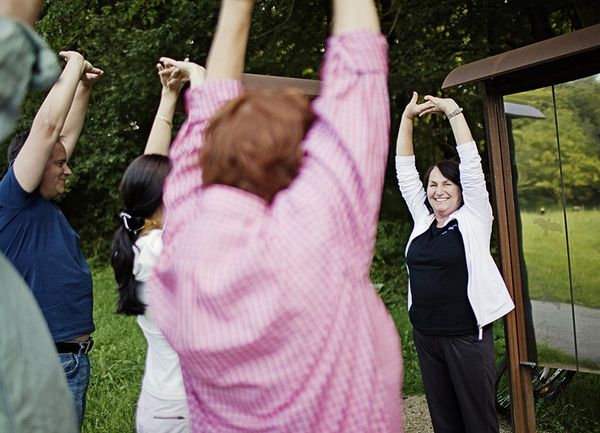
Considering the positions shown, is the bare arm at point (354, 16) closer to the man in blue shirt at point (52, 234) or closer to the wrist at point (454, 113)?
the man in blue shirt at point (52, 234)

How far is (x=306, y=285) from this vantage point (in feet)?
4.62

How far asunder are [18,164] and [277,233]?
154cm

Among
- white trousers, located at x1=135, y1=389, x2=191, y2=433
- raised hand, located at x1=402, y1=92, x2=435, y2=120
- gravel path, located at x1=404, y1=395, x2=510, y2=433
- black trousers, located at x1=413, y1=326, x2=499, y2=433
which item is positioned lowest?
gravel path, located at x1=404, y1=395, x2=510, y2=433

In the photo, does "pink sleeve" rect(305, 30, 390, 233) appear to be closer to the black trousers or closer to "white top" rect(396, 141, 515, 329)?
"white top" rect(396, 141, 515, 329)

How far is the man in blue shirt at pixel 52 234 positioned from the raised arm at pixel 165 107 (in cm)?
32

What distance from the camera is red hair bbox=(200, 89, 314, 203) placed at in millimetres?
1448

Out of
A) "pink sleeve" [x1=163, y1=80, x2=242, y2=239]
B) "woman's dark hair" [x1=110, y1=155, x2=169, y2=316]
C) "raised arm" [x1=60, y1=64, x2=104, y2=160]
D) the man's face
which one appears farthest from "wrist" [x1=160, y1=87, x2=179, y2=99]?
"pink sleeve" [x1=163, y1=80, x2=242, y2=239]

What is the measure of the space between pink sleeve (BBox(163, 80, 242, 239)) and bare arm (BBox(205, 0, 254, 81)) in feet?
0.08

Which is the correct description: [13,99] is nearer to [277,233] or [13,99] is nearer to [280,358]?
[277,233]

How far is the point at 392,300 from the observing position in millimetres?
10648

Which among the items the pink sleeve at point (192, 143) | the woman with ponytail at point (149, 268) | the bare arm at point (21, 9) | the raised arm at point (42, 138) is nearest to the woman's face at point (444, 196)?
the woman with ponytail at point (149, 268)

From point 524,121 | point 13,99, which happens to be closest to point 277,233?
point 13,99

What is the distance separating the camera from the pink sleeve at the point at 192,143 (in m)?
1.65

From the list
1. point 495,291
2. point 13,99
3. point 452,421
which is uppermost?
point 13,99
